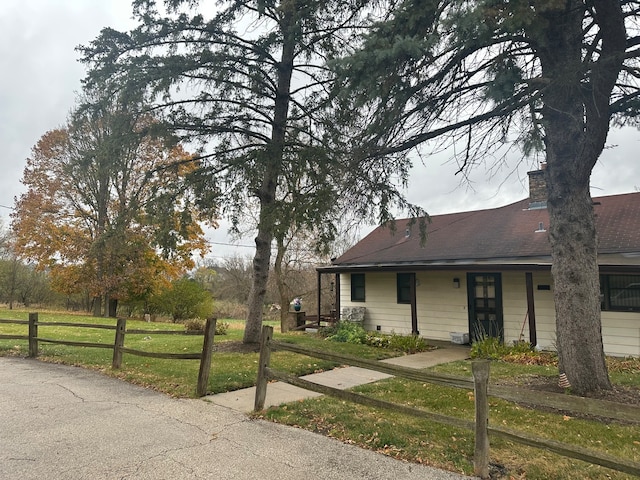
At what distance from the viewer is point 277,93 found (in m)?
10.0

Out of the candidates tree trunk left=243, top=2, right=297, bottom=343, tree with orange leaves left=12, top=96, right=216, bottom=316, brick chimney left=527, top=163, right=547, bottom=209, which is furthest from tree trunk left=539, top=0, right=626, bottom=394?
tree with orange leaves left=12, top=96, right=216, bottom=316

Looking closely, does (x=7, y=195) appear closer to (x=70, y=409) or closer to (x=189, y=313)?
(x=189, y=313)

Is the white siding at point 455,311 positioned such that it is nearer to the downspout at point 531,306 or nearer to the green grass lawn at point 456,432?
the downspout at point 531,306

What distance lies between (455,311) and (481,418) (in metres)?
10.1

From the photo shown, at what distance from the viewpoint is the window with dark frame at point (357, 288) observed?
51.2ft

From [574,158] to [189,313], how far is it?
826 inches

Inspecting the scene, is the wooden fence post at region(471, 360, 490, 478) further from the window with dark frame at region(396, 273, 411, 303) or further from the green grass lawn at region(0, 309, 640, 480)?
the window with dark frame at region(396, 273, 411, 303)

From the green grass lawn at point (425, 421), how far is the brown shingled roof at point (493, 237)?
3710 mm

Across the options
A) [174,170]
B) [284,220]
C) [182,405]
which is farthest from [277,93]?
[182,405]

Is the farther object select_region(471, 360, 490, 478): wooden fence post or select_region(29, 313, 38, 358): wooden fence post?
select_region(29, 313, 38, 358): wooden fence post

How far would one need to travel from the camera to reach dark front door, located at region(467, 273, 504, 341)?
12258 millimetres

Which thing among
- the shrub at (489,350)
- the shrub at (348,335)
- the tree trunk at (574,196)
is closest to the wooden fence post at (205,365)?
the tree trunk at (574,196)

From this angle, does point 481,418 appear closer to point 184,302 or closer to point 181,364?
point 181,364

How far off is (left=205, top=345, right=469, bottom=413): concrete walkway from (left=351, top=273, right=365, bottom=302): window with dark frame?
508cm
